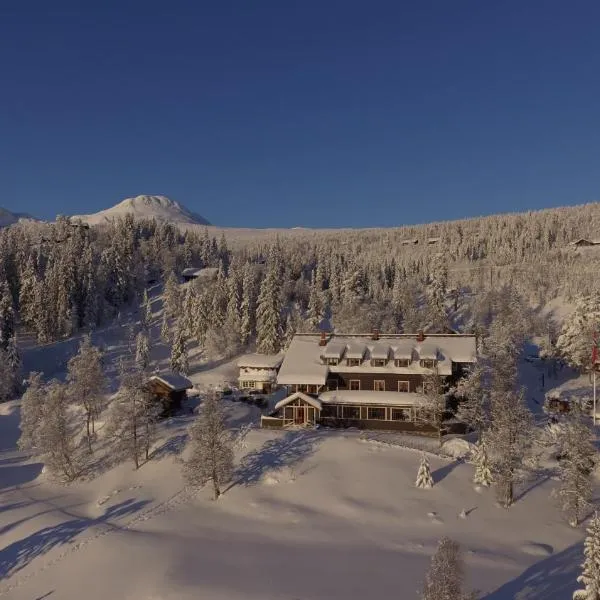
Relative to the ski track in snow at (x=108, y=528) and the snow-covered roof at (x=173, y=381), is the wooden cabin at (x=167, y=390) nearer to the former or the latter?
the snow-covered roof at (x=173, y=381)

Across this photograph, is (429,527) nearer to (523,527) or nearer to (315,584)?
(523,527)

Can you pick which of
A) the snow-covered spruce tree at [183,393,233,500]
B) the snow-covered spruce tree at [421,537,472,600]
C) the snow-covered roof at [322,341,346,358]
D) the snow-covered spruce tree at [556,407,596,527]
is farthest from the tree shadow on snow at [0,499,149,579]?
the snow-covered spruce tree at [556,407,596,527]

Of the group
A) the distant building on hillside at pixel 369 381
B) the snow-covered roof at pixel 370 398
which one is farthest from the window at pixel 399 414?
the snow-covered roof at pixel 370 398

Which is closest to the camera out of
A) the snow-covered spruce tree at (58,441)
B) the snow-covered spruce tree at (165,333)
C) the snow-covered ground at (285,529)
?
the snow-covered ground at (285,529)

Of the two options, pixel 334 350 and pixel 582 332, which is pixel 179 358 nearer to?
pixel 334 350

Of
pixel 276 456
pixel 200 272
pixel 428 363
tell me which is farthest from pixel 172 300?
pixel 276 456

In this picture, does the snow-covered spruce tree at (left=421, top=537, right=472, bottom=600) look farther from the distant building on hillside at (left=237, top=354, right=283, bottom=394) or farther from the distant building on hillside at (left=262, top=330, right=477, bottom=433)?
the distant building on hillside at (left=237, top=354, right=283, bottom=394)

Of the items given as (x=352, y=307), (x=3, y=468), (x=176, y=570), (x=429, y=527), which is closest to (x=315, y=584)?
(x=176, y=570)
